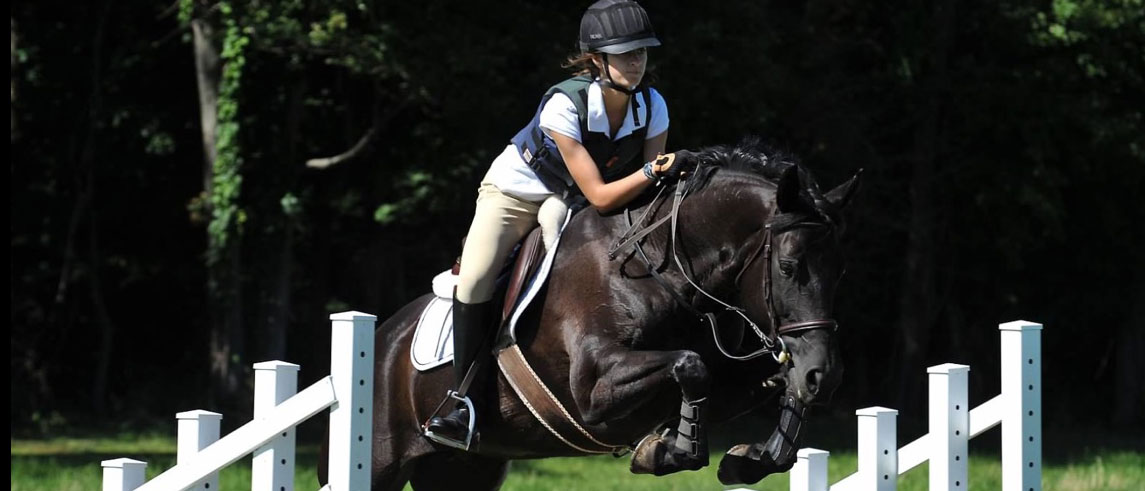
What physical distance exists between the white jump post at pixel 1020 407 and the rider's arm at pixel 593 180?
1203mm

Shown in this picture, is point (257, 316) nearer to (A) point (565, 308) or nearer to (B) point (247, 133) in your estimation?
(B) point (247, 133)

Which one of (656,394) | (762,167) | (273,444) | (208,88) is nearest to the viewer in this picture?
(273,444)

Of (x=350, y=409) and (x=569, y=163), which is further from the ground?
(x=569, y=163)

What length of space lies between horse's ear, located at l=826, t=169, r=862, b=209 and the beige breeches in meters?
0.97

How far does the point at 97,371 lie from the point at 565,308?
13.4 meters

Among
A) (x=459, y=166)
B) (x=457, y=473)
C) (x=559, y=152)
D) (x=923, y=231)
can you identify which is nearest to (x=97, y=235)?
(x=459, y=166)

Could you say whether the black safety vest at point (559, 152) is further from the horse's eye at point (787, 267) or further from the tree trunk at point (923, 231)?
the tree trunk at point (923, 231)

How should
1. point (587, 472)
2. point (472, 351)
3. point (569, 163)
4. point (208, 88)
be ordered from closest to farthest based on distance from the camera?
point (569, 163) → point (472, 351) → point (587, 472) → point (208, 88)

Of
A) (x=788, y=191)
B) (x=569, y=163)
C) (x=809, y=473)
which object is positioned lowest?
(x=809, y=473)

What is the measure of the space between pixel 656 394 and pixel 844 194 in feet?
2.71

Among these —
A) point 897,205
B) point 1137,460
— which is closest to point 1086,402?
point 897,205

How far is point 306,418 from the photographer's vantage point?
3.70 metres

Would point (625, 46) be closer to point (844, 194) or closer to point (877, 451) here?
point (844, 194)

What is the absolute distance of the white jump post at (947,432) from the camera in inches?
168
